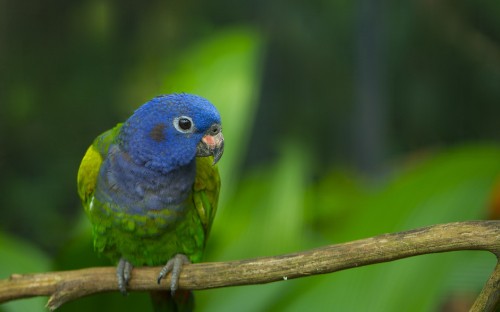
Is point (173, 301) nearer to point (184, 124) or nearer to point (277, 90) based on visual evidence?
point (184, 124)

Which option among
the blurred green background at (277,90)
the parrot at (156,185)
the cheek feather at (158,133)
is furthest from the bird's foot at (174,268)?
the blurred green background at (277,90)

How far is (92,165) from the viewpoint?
1.10 m

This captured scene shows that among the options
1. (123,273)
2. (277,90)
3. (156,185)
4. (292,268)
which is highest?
(277,90)

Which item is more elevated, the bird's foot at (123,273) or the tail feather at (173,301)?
the bird's foot at (123,273)

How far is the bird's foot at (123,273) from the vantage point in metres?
1.05

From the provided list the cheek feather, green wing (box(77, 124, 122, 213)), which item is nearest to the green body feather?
green wing (box(77, 124, 122, 213))

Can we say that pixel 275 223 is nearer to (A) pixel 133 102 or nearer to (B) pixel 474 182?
(B) pixel 474 182

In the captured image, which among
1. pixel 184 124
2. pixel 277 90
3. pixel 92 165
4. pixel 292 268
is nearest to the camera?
pixel 292 268

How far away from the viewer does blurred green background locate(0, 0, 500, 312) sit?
1.94m

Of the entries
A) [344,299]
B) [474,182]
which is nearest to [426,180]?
[474,182]

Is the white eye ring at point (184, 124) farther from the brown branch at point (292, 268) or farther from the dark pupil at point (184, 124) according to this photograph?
the brown branch at point (292, 268)

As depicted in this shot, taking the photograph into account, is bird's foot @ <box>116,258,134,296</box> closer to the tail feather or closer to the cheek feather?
the tail feather

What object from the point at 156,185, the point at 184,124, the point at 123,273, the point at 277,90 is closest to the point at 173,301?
the point at 123,273

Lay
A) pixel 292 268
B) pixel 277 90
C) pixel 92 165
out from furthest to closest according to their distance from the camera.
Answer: pixel 277 90 < pixel 92 165 < pixel 292 268
